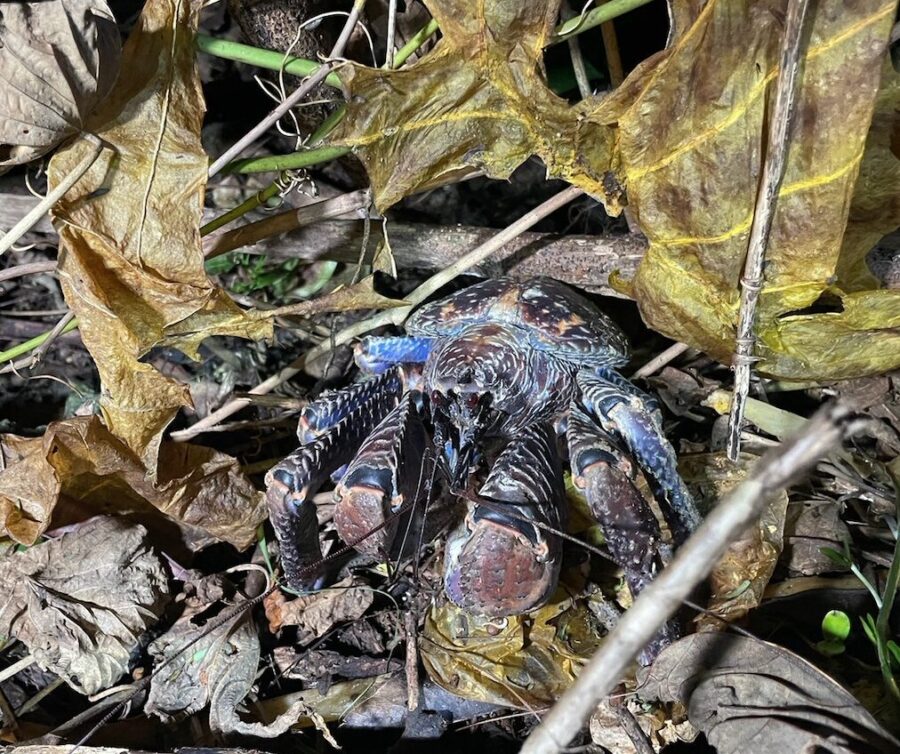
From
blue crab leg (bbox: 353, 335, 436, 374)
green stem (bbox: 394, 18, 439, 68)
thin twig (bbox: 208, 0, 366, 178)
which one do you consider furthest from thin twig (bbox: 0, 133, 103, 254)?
blue crab leg (bbox: 353, 335, 436, 374)

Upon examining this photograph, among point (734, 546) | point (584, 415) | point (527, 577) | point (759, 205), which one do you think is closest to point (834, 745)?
point (734, 546)

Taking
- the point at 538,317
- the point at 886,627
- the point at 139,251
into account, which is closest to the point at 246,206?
the point at 139,251

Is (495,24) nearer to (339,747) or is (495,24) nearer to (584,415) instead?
(584,415)

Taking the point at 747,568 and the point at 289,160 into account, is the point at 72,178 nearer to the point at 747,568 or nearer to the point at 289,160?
the point at 289,160

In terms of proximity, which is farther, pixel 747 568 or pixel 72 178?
pixel 747 568

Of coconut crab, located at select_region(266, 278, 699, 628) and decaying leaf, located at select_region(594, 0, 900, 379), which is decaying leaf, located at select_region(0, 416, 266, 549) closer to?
coconut crab, located at select_region(266, 278, 699, 628)

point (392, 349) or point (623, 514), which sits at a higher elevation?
point (392, 349)
